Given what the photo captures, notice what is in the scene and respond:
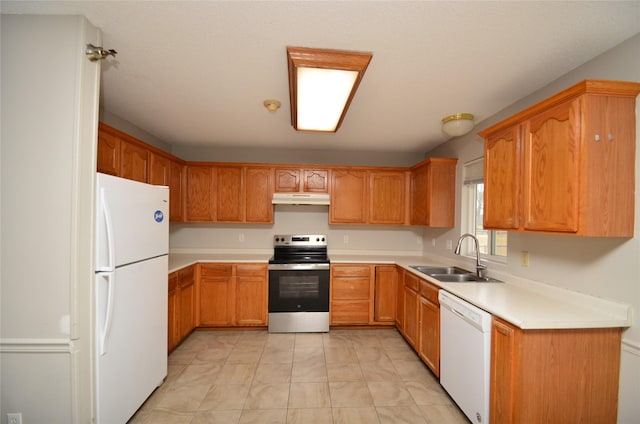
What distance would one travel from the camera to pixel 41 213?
4.36ft

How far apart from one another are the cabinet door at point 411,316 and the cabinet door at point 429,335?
4.7 inches

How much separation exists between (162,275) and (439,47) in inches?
101

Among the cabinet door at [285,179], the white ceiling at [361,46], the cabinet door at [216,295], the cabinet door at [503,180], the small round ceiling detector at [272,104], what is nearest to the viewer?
the white ceiling at [361,46]

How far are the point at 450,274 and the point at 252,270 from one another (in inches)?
92.2

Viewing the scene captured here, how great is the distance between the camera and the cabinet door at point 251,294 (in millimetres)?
3309

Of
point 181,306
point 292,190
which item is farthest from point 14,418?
point 292,190

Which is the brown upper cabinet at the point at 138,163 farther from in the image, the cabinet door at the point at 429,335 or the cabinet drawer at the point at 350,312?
the cabinet door at the point at 429,335

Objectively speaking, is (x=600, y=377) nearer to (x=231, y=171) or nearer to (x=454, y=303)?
(x=454, y=303)

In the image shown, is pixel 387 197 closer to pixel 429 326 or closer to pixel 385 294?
pixel 385 294

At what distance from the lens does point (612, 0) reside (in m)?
1.19

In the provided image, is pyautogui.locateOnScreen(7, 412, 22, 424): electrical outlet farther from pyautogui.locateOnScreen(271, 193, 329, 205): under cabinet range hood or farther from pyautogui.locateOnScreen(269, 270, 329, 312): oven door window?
pyautogui.locateOnScreen(271, 193, 329, 205): under cabinet range hood

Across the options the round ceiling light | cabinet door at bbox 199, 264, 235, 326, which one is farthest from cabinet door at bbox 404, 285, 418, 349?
cabinet door at bbox 199, 264, 235, 326

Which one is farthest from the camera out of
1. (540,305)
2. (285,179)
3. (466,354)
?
(285,179)

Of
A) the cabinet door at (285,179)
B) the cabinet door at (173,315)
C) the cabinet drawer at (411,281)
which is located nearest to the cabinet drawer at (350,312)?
the cabinet drawer at (411,281)
